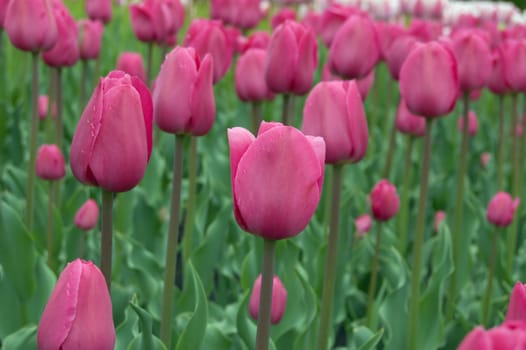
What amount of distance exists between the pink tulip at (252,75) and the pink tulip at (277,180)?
3.80 ft

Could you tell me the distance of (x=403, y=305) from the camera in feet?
6.79

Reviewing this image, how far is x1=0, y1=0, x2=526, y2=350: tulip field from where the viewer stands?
100cm

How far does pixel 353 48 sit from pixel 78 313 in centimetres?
124

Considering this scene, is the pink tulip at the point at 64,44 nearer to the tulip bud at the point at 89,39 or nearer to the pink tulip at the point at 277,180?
the tulip bud at the point at 89,39

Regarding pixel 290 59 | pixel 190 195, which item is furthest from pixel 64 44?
pixel 290 59

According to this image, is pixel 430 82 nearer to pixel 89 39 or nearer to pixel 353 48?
pixel 353 48

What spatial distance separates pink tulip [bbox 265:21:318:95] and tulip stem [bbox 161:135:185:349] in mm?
423

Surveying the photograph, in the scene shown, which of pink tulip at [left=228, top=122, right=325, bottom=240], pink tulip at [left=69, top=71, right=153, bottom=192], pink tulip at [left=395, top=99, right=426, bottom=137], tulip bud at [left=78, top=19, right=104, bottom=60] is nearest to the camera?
pink tulip at [left=228, top=122, right=325, bottom=240]

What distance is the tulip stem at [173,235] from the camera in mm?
1468

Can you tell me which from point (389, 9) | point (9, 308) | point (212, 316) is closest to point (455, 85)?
point (212, 316)

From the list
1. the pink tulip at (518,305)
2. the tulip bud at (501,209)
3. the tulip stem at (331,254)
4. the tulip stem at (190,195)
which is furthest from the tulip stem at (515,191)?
the pink tulip at (518,305)

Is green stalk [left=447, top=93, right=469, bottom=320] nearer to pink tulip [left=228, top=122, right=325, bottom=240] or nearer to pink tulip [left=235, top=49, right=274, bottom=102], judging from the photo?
pink tulip [left=235, top=49, right=274, bottom=102]

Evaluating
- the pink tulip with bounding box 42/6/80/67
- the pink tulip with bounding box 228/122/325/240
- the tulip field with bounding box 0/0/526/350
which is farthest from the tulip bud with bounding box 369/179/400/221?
the pink tulip with bounding box 228/122/325/240

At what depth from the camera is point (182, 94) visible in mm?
1438
